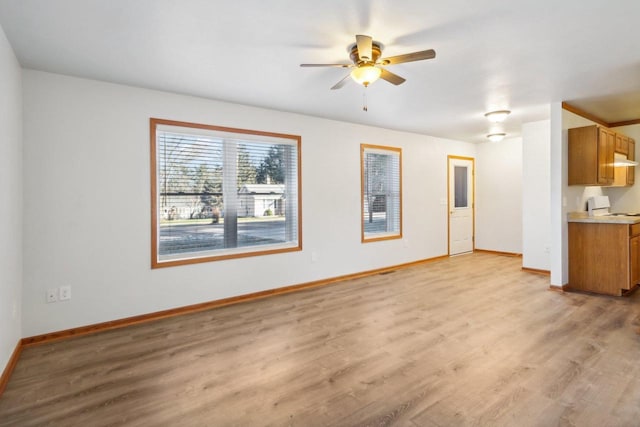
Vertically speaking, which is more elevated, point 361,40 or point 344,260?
point 361,40

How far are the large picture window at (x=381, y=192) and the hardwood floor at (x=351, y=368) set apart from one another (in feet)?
6.47

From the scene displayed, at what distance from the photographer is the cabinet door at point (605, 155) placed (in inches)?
174

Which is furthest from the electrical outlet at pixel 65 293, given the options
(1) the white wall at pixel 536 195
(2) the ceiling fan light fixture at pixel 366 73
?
(1) the white wall at pixel 536 195

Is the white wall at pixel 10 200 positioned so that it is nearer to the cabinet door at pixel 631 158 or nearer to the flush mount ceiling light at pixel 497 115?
the flush mount ceiling light at pixel 497 115

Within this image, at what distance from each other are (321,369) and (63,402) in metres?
1.71

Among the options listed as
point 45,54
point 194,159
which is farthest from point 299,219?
point 45,54

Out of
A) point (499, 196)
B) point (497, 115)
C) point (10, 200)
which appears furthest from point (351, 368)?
point (499, 196)

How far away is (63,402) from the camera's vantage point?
2.17 m

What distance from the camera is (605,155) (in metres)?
4.54

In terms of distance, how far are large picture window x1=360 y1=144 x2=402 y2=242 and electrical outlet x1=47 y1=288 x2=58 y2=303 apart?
13.3ft

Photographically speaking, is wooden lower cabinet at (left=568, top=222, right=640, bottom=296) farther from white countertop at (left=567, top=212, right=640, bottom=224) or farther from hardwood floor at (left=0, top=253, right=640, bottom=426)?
hardwood floor at (left=0, top=253, right=640, bottom=426)

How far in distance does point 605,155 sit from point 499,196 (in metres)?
2.75

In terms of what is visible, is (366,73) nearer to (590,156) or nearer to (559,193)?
(559,193)

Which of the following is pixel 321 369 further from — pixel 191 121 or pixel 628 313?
pixel 628 313
